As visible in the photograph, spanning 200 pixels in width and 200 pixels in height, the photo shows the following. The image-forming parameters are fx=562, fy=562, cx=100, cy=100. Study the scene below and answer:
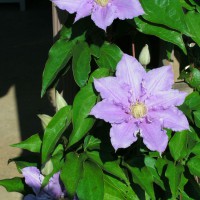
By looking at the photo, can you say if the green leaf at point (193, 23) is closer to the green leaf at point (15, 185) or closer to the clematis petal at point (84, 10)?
the clematis petal at point (84, 10)

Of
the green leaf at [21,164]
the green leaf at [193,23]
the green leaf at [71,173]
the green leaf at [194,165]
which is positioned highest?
the green leaf at [193,23]

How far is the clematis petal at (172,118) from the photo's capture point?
1292 mm

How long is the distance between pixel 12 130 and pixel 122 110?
93.3 inches

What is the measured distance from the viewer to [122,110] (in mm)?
1309

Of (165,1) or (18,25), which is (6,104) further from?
(165,1)

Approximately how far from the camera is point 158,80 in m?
1.35

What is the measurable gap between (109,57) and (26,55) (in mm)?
3616

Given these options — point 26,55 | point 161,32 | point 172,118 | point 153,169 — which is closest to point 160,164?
point 153,169

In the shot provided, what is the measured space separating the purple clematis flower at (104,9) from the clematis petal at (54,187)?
0.44 meters

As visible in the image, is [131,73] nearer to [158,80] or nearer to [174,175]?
[158,80]

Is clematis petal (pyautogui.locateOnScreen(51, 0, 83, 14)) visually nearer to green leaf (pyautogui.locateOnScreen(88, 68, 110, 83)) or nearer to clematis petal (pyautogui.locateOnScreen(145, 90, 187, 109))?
green leaf (pyautogui.locateOnScreen(88, 68, 110, 83))

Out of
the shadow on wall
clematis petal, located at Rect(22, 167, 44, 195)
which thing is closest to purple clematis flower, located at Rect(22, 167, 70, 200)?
clematis petal, located at Rect(22, 167, 44, 195)

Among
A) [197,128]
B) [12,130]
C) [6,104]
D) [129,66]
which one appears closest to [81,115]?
[129,66]

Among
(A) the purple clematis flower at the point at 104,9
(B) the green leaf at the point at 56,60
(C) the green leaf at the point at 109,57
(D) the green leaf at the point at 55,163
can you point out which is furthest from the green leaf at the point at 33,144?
(A) the purple clematis flower at the point at 104,9
